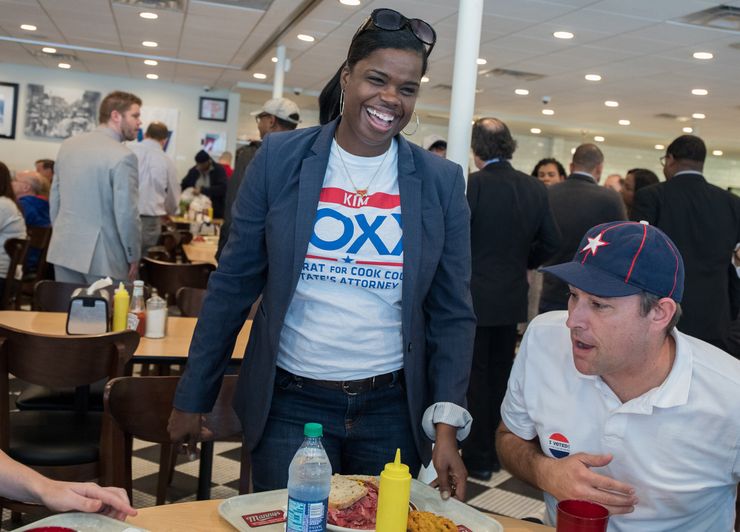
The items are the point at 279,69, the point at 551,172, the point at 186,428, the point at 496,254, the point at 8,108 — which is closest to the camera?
the point at 186,428

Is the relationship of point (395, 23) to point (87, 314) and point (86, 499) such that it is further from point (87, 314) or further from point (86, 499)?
point (87, 314)

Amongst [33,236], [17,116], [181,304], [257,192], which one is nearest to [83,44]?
[17,116]

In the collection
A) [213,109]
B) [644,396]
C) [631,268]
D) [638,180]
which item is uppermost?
[213,109]

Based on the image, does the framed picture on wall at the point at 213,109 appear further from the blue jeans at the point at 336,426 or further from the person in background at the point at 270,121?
the blue jeans at the point at 336,426

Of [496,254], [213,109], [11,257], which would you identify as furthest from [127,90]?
[496,254]

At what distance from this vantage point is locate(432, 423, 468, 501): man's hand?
165cm

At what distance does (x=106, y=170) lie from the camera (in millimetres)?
4770

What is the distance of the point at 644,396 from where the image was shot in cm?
159

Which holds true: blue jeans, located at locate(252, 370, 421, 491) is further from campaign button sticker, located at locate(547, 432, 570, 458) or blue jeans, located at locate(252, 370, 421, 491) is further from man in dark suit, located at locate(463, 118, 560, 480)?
man in dark suit, located at locate(463, 118, 560, 480)

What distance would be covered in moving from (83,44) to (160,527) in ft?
32.8

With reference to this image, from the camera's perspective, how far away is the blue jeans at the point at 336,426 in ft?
5.83

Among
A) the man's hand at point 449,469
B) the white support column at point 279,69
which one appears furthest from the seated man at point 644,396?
the white support column at point 279,69

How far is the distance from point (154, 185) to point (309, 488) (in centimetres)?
684

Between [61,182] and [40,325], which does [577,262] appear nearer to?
[40,325]
